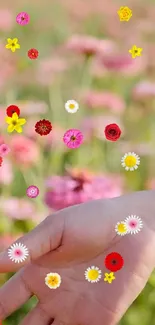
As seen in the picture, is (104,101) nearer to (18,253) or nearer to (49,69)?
(49,69)

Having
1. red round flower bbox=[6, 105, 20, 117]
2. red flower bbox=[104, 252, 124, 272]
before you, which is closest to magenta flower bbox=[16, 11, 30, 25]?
red round flower bbox=[6, 105, 20, 117]

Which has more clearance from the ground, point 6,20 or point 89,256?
point 6,20

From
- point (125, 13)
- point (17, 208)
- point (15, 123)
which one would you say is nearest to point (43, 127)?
point (15, 123)

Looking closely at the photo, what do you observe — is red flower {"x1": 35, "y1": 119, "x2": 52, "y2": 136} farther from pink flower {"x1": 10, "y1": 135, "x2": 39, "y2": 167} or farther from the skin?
the skin

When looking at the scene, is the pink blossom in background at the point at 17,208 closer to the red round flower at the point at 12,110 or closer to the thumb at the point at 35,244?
the thumb at the point at 35,244

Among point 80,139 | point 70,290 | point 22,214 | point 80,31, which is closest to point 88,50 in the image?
point 80,31

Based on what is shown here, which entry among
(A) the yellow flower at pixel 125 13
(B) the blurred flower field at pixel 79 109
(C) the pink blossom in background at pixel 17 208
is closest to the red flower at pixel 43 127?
(B) the blurred flower field at pixel 79 109

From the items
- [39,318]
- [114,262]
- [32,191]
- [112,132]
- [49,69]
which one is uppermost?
[49,69]
